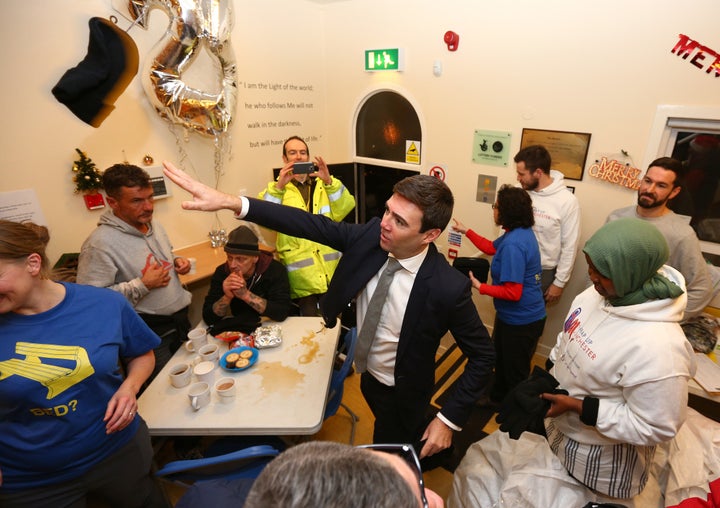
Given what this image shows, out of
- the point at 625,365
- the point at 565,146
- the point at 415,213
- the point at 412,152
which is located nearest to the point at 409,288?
the point at 415,213

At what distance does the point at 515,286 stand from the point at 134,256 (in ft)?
7.69

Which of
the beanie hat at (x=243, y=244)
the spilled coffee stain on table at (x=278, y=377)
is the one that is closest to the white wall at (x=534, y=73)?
the beanie hat at (x=243, y=244)

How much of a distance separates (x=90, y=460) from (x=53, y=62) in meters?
2.51

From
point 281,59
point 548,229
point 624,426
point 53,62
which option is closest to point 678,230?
point 548,229

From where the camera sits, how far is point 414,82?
11.4 ft

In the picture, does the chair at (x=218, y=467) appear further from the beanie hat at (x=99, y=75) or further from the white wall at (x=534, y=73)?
the white wall at (x=534, y=73)

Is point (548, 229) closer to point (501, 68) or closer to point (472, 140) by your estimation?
point (472, 140)

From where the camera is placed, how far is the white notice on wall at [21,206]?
2.38 metres

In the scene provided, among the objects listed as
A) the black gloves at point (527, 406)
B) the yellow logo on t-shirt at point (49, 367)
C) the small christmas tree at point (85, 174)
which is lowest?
the black gloves at point (527, 406)

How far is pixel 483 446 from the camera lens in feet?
5.82

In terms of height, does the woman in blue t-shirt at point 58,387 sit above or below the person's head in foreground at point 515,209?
below

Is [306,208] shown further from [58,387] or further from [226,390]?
[58,387]

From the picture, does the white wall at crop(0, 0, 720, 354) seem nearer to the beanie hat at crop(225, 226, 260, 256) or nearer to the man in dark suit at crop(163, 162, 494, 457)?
the beanie hat at crop(225, 226, 260, 256)

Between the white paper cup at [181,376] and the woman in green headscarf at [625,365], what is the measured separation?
5.58ft
